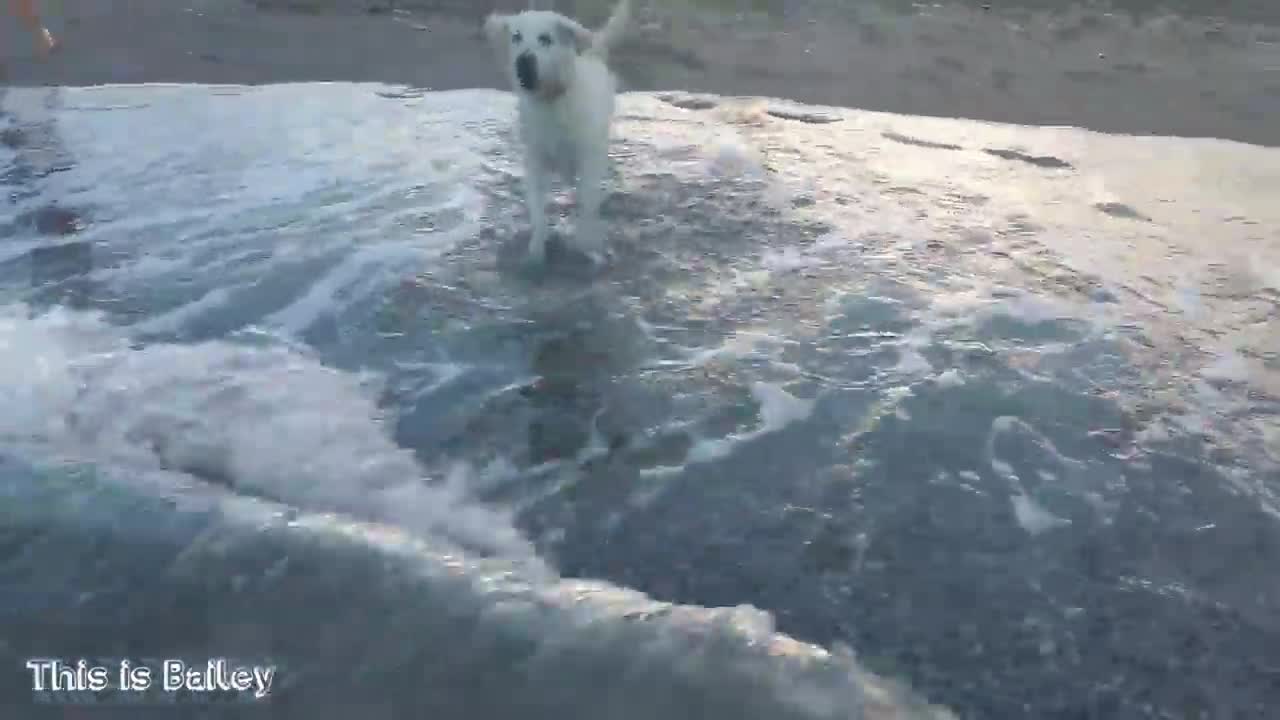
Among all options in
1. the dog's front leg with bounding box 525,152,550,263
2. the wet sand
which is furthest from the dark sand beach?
the wet sand

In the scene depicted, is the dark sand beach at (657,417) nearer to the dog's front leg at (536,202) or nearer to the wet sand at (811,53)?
the dog's front leg at (536,202)

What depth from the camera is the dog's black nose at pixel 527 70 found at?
5293mm

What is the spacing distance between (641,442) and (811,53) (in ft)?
23.8

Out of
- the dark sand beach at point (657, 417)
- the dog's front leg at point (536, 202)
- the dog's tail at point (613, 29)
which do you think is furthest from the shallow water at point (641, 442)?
the dog's tail at point (613, 29)

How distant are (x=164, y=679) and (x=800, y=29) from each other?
32.1 feet

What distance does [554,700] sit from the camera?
9.66 ft

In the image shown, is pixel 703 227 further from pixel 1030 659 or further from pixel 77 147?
pixel 77 147

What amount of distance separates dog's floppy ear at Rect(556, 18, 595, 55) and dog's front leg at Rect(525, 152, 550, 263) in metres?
0.61

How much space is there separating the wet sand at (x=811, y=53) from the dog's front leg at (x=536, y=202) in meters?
4.03

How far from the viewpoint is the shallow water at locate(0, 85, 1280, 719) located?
10.3 feet

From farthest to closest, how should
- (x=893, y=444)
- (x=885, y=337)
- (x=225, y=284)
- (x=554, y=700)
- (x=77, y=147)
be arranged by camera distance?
(x=77, y=147) < (x=225, y=284) < (x=885, y=337) < (x=893, y=444) < (x=554, y=700)

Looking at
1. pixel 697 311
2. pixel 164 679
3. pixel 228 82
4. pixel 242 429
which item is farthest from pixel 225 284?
pixel 228 82

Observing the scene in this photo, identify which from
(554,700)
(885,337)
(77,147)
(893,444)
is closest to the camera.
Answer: (554,700)

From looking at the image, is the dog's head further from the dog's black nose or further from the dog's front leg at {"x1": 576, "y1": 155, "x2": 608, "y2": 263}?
the dog's front leg at {"x1": 576, "y1": 155, "x2": 608, "y2": 263}
